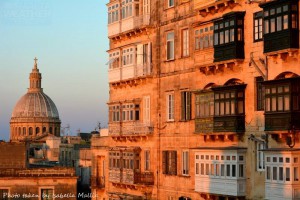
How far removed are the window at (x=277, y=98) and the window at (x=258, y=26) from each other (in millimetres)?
3020

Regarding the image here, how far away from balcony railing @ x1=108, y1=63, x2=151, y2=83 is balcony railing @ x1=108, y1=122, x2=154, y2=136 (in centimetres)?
270

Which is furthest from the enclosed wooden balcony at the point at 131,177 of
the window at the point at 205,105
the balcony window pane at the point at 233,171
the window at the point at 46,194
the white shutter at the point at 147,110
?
the window at the point at 46,194

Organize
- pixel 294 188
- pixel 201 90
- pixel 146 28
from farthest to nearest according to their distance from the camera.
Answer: pixel 146 28
pixel 201 90
pixel 294 188

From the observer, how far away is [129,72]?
47.8 m

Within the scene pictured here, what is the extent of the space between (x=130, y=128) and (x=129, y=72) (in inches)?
129

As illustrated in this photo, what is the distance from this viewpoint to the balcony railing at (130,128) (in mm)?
45625

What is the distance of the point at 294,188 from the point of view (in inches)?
1236

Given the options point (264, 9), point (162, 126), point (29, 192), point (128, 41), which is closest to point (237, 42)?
point (264, 9)

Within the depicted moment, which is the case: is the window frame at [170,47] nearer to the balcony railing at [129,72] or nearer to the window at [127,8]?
the balcony railing at [129,72]

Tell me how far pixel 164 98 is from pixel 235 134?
867 cm

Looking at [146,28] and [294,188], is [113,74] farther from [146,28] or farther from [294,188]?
[294,188]

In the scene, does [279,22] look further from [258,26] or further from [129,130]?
[129,130]

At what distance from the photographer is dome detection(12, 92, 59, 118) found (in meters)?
166

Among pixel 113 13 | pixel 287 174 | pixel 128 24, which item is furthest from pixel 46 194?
pixel 287 174
